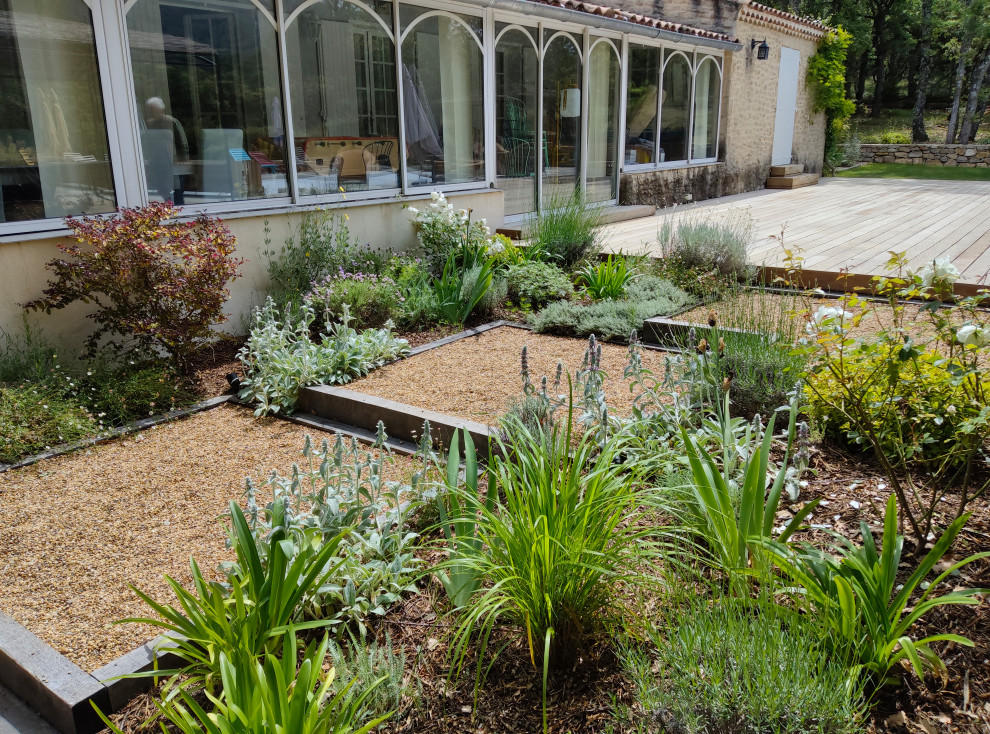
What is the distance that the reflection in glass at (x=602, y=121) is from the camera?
9680 millimetres

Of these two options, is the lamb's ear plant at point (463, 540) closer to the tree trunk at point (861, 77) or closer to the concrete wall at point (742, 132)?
the concrete wall at point (742, 132)

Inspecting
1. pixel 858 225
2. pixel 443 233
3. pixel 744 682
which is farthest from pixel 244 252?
pixel 858 225

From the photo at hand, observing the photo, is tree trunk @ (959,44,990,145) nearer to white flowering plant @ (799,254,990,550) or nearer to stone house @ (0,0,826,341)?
stone house @ (0,0,826,341)

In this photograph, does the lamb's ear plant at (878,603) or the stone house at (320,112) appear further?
the stone house at (320,112)

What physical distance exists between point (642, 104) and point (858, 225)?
3629mm

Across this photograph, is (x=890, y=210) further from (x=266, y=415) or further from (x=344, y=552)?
(x=344, y=552)

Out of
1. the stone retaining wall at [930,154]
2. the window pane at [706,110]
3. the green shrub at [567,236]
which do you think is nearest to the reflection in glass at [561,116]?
the green shrub at [567,236]

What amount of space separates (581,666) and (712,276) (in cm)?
467

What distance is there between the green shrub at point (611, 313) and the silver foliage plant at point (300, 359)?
4.02 ft

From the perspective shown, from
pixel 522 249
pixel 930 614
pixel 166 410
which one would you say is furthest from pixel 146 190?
pixel 930 614

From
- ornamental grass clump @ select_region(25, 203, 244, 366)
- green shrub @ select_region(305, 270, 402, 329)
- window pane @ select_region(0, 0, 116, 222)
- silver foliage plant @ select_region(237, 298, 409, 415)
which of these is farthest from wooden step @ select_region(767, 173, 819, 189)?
window pane @ select_region(0, 0, 116, 222)

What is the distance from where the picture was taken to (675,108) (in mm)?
11445

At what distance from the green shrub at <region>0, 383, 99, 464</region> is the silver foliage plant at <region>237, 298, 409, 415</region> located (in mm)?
871

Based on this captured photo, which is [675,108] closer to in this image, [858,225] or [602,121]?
[602,121]
